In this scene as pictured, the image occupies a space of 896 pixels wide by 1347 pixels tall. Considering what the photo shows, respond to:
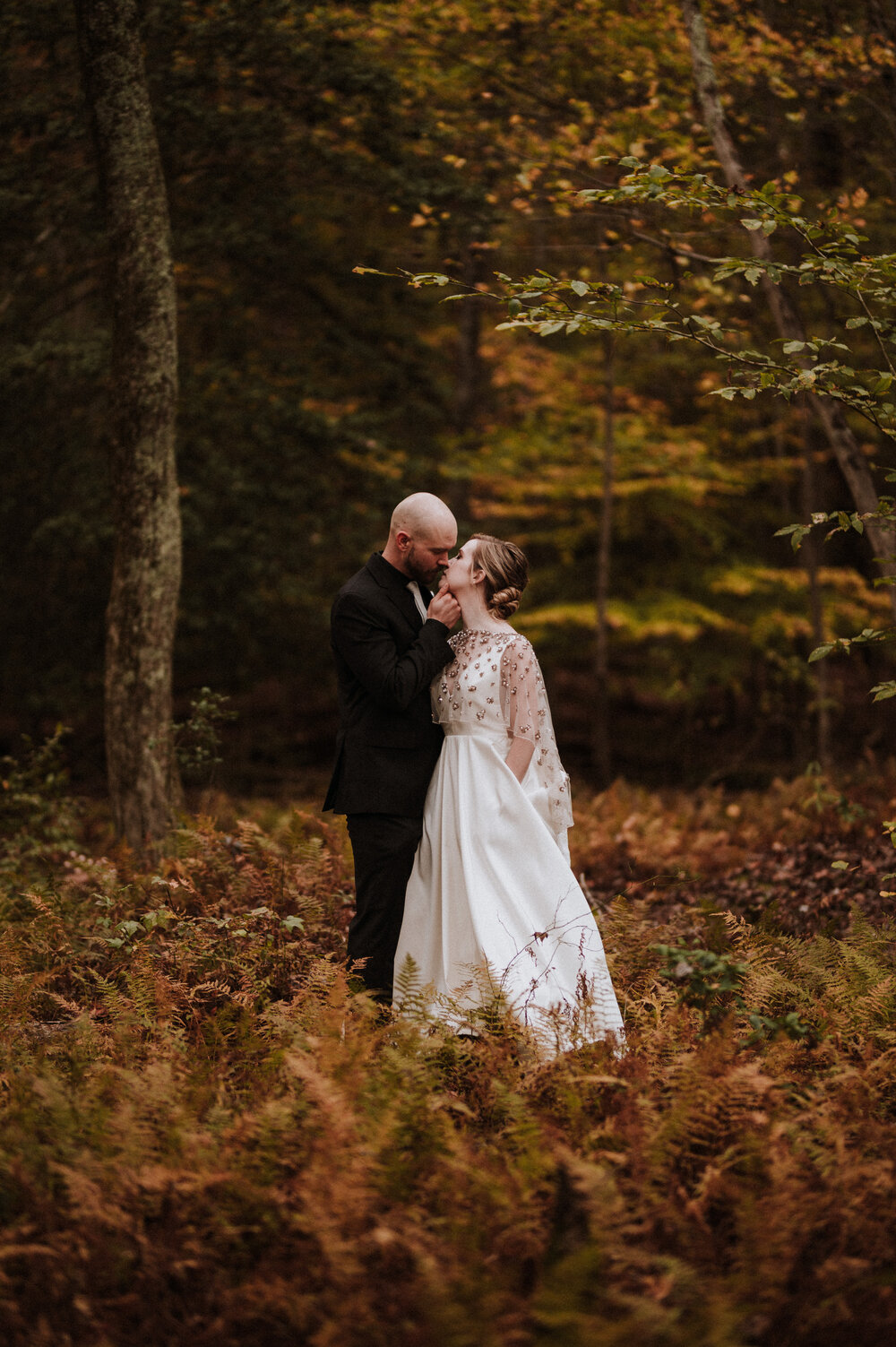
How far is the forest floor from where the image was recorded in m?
2.74

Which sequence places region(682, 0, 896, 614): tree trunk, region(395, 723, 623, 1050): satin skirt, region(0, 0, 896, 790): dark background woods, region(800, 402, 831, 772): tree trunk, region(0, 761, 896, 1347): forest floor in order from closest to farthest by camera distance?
region(0, 761, 896, 1347): forest floor, region(395, 723, 623, 1050): satin skirt, region(682, 0, 896, 614): tree trunk, region(0, 0, 896, 790): dark background woods, region(800, 402, 831, 772): tree trunk

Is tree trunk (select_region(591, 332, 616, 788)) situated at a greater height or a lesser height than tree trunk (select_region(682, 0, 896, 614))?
lesser

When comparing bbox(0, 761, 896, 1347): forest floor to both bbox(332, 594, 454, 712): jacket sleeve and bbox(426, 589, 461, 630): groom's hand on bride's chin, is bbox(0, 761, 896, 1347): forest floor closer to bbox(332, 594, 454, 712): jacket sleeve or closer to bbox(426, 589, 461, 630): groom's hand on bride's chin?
bbox(332, 594, 454, 712): jacket sleeve

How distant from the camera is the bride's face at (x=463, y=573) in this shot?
504cm

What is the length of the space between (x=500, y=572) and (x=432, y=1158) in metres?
2.78

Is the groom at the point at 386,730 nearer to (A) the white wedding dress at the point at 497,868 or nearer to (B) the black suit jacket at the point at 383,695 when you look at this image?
(B) the black suit jacket at the point at 383,695

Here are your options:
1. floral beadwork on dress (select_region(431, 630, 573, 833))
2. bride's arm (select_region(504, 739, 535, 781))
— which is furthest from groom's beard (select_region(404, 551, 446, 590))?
bride's arm (select_region(504, 739, 535, 781))

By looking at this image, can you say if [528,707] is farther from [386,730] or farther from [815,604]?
[815,604]

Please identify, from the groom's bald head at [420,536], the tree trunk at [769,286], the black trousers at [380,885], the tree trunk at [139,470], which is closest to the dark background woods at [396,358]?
the tree trunk at [769,286]

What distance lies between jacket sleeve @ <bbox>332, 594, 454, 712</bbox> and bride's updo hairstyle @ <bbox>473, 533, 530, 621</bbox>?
343mm

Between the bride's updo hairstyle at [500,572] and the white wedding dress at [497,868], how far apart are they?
0.16m

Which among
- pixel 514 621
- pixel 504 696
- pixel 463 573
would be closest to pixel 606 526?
pixel 514 621

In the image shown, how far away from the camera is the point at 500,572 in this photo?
505 cm

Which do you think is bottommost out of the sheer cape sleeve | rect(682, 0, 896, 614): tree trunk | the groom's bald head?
the sheer cape sleeve
